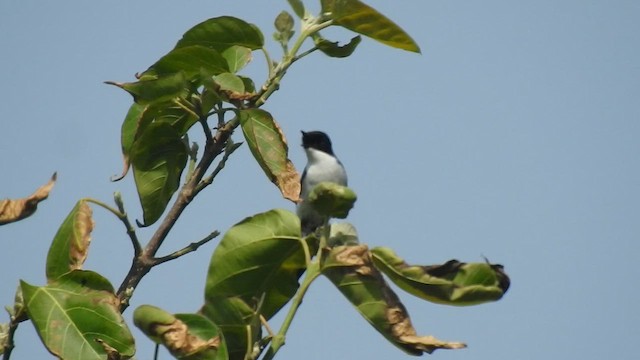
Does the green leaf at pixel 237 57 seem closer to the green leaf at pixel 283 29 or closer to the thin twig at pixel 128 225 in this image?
the green leaf at pixel 283 29

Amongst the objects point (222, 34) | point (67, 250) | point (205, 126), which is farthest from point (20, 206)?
point (222, 34)

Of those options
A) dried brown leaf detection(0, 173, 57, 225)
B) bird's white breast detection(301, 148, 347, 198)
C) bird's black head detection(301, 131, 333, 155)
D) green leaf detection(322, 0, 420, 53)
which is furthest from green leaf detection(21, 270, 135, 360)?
bird's black head detection(301, 131, 333, 155)

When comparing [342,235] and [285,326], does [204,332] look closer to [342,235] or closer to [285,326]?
[285,326]

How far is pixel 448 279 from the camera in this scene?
2.50 m

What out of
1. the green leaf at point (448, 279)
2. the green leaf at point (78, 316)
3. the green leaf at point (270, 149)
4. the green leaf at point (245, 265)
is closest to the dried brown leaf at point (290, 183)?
the green leaf at point (270, 149)

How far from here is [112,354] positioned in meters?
2.53

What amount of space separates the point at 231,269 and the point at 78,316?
417mm

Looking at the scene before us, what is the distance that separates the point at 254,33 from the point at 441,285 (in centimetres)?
118

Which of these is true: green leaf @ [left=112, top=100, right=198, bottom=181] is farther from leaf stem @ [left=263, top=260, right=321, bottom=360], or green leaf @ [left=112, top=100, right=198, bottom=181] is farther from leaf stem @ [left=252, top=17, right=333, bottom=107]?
leaf stem @ [left=263, top=260, right=321, bottom=360]

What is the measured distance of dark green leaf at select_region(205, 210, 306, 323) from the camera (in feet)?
8.36

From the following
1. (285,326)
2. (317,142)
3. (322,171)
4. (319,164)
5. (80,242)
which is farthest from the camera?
(317,142)

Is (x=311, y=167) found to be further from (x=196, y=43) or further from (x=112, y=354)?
(x=112, y=354)

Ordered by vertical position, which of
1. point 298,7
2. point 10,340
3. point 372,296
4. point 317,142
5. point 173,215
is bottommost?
point 317,142

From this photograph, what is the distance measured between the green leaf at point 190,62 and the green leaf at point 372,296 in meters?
0.88
